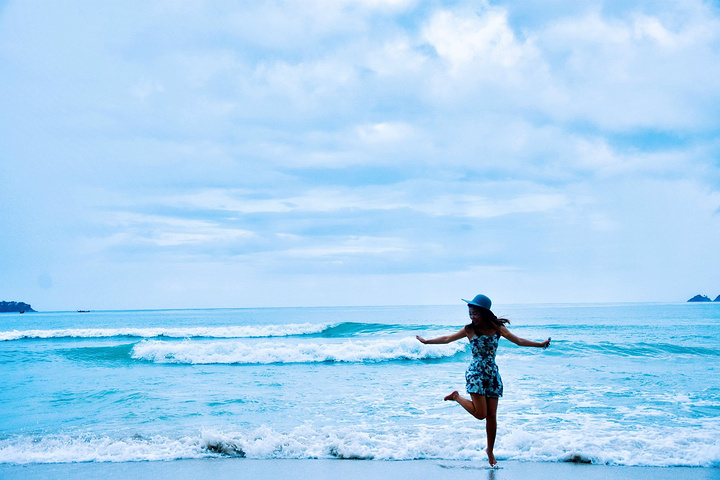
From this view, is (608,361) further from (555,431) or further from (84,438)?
(84,438)

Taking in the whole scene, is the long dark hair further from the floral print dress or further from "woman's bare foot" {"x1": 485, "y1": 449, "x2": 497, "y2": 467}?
"woman's bare foot" {"x1": 485, "y1": 449, "x2": 497, "y2": 467}

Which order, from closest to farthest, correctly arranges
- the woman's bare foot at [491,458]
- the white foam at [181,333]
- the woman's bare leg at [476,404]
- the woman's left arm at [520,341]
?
the woman's left arm at [520,341], the woman's bare leg at [476,404], the woman's bare foot at [491,458], the white foam at [181,333]

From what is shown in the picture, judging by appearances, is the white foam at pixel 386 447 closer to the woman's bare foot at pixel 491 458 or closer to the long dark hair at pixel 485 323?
the woman's bare foot at pixel 491 458

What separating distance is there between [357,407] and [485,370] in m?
5.07

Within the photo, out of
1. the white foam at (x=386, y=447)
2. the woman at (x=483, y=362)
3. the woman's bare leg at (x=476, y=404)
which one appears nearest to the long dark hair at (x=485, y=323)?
the woman at (x=483, y=362)

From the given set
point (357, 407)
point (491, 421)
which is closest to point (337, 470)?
point (491, 421)

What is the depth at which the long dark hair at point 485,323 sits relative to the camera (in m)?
5.08

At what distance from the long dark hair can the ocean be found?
6.58 feet

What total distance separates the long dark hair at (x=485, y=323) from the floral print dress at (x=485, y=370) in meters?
0.08

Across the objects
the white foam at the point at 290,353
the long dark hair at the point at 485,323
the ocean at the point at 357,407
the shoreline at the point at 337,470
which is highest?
the long dark hair at the point at 485,323

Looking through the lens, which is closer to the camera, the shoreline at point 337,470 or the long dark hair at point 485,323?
the long dark hair at point 485,323

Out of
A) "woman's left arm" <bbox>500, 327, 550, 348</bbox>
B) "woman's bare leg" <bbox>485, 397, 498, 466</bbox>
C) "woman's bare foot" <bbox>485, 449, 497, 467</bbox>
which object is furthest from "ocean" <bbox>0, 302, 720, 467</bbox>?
"woman's left arm" <bbox>500, 327, 550, 348</bbox>

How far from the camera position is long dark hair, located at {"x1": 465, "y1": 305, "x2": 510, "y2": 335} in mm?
5078

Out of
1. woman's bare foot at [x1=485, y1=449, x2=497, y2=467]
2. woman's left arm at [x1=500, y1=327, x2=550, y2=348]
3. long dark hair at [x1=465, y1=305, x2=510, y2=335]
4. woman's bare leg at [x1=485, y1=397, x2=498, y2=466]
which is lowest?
woman's bare foot at [x1=485, y1=449, x2=497, y2=467]
